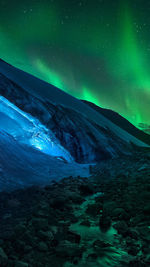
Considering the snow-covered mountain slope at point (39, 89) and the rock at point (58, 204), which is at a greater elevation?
the snow-covered mountain slope at point (39, 89)

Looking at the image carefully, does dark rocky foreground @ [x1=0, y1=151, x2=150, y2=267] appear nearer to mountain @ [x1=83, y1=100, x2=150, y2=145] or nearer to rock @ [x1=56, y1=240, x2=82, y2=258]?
rock @ [x1=56, y1=240, x2=82, y2=258]

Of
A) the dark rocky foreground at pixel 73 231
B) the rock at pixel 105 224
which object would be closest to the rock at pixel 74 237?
the dark rocky foreground at pixel 73 231

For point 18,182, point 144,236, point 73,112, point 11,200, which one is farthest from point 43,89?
point 144,236

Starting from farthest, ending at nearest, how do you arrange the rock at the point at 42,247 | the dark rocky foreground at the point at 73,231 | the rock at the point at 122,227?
1. the rock at the point at 122,227
2. the rock at the point at 42,247
3. the dark rocky foreground at the point at 73,231

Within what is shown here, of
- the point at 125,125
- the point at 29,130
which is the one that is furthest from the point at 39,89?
the point at 125,125

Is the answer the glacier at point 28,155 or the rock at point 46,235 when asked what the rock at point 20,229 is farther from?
the glacier at point 28,155

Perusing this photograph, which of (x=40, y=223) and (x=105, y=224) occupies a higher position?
(x=105, y=224)

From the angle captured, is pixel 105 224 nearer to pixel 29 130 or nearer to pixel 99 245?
pixel 99 245

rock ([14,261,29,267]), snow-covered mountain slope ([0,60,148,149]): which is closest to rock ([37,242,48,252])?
rock ([14,261,29,267])
